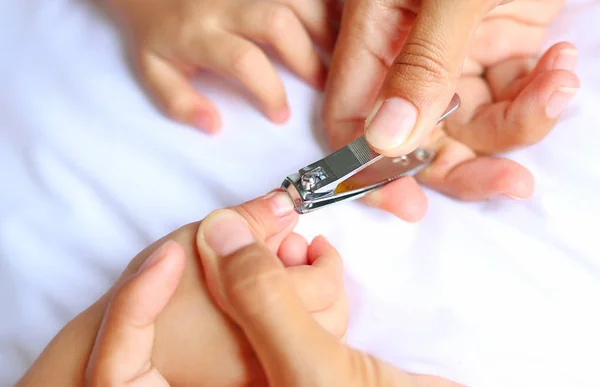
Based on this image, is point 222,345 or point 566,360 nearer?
point 222,345

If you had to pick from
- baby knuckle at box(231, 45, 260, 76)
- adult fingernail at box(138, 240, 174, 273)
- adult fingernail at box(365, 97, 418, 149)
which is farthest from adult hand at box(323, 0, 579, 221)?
adult fingernail at box(138, 240, 174, 273)

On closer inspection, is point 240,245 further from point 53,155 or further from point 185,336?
point 53,155

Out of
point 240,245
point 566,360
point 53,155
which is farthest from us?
point 53,155

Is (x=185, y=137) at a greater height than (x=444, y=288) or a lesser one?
greater

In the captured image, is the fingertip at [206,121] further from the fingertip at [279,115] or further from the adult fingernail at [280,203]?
the adult fingernail at [280,203]

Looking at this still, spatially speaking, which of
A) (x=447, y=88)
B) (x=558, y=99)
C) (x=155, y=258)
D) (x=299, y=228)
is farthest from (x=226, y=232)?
(x=558, y=99)

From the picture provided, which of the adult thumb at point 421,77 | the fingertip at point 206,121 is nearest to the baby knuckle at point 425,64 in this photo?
the adult thumb at point 421,77

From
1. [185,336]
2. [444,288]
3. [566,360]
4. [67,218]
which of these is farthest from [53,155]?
[566,360]
